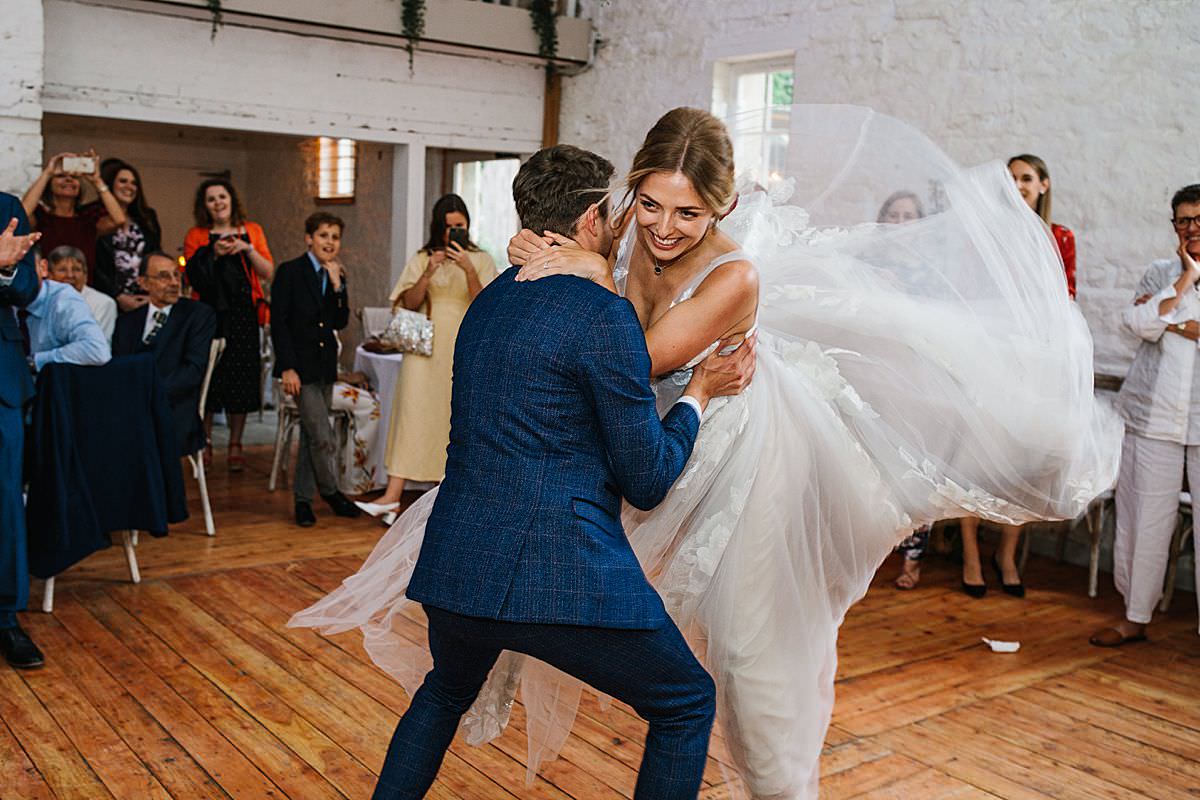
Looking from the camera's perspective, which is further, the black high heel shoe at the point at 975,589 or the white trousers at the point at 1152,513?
the black high heel shoe at the point at 975,589

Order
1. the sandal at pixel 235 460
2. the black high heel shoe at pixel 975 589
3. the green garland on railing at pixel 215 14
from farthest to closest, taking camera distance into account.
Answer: the sandal at pixel 235 460 → the green garland on railing at pixel 215 14 → the black high heel shoe at pixel 975 589

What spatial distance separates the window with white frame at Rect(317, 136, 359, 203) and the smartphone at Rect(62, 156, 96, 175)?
4.89 meters

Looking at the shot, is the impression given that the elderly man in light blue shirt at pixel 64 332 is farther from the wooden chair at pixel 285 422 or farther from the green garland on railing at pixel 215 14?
the green garland on railing at pixel 215 14

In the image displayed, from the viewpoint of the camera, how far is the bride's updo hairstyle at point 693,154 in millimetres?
2045

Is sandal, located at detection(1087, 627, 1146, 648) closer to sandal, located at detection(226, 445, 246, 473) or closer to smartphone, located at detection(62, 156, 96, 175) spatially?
sandal, located at detection(226, 445, 246, 473)

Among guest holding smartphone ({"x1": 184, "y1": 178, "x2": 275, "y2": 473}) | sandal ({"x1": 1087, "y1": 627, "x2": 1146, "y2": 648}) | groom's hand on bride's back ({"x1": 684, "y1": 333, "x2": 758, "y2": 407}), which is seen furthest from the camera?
guest holding smartphone ({"x1": 184, "y1": 178, "x2": 275, "y2": 473})

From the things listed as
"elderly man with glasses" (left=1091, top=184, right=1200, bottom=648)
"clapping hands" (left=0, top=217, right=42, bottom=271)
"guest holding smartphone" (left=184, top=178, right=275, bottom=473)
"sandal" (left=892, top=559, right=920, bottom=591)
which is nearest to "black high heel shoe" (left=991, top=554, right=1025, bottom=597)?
"sandal" (left=892, top=559, right=920, bottom=591)

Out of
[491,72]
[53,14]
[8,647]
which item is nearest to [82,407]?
[8,647]

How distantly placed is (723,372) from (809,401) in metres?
0.34

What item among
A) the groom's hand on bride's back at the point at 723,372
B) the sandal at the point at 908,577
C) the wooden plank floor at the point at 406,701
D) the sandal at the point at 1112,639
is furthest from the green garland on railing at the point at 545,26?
the groom's hand on bride's back at the point at 723,372

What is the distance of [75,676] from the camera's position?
12.0ft

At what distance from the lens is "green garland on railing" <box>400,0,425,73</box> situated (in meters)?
7.77

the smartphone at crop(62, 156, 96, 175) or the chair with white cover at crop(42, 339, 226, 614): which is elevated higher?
the smartphone at crop(62, 156, 96, 175)

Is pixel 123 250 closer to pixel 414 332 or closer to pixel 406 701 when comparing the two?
pixel 414 332
